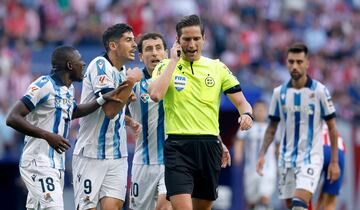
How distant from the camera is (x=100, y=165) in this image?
45.0 ft

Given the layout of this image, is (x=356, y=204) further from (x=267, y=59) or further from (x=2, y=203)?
(x=2, y=203)

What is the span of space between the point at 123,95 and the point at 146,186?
1.72m

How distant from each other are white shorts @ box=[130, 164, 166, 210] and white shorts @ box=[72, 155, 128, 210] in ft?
2.00

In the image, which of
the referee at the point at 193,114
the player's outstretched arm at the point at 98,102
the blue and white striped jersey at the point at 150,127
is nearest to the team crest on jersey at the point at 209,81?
the referee at the point at 193,114

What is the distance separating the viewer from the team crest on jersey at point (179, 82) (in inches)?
503

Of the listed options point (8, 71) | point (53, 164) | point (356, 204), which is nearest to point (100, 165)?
point (53, 164)

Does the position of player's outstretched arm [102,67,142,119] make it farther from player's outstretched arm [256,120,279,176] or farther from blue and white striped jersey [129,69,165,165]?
player's outstretched arm [256,120,279,176]

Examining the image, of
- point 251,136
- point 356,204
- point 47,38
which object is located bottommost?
point 356,204

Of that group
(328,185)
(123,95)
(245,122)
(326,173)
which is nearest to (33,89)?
(123,95)

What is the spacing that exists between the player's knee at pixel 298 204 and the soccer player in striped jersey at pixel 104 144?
3093mm

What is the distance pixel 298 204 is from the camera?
15922 millimetres

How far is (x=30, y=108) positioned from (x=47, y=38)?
520 inches

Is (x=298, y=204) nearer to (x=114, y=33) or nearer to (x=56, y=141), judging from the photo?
(x=114, y=33)

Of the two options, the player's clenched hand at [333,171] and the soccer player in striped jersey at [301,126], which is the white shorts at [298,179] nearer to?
the soccer player in striped jersey at [301,126]
